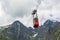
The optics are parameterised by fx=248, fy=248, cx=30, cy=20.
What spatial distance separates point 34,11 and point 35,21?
9.57 meters

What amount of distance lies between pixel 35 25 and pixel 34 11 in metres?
11.6

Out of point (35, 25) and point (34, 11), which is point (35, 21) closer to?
point (35, 25)

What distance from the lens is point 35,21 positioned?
58.3 m

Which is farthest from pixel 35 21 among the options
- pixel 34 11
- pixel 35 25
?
pixel 34 11

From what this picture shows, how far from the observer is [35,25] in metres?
60.1

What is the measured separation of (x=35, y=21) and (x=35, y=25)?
206 cm

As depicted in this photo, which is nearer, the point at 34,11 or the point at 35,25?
the point at 34,11

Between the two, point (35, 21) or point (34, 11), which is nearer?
point (34, 11)

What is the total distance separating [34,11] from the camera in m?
49.0
